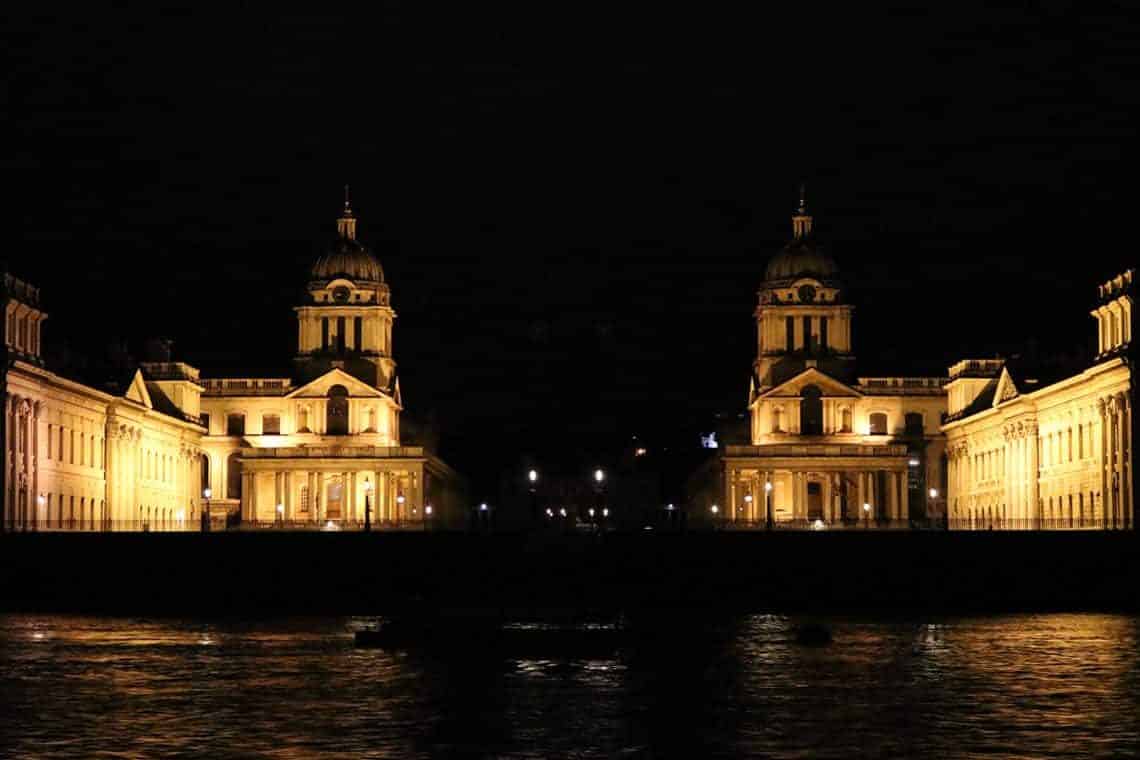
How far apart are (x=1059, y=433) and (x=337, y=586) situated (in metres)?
54.0

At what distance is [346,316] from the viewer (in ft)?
492

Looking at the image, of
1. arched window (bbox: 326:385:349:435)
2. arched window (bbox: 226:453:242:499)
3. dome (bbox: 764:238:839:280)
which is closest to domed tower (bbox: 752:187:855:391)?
dome (bbox: 764:238:839:280)

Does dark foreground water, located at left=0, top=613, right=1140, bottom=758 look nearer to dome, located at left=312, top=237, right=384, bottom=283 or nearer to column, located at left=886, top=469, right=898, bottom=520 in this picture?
column, located at left=886, top=469, right=898, bottom=520

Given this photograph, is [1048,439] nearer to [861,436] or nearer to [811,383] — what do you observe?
[811,383]

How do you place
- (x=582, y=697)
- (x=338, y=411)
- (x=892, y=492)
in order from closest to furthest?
(x=582, y=697) → (x=892, y=492) → (x=338, y=411)

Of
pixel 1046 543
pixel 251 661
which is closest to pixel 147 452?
pixel 1046 543

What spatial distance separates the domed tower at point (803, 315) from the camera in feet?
490

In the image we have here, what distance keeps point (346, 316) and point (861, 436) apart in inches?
1318

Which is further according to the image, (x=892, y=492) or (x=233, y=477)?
(x=233, y=477)

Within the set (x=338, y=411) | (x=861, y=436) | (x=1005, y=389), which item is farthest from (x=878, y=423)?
(x=338, y=411)

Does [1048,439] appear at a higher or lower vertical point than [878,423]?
lower

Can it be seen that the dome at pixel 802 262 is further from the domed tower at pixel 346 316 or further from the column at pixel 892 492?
the domed tower at pixel 346 316

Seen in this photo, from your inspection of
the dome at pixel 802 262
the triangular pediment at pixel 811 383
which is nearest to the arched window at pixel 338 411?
the triangular pediment at pixel 811 383

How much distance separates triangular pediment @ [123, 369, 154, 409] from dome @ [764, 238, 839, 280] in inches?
1670
